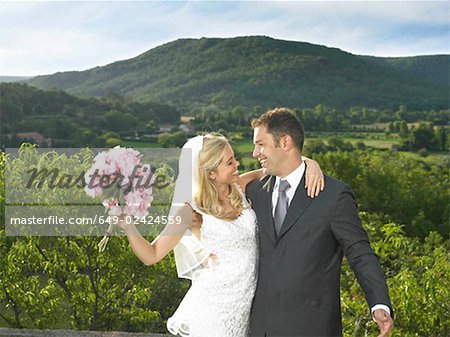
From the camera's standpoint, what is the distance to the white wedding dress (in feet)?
6.14

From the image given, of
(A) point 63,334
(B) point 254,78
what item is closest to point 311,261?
(A) point 63,334

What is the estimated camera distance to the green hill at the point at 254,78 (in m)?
27.5

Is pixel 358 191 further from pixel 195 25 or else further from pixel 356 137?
pixel 195 25

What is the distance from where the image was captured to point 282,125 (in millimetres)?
1821

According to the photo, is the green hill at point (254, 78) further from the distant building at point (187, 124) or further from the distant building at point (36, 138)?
the distant building at point (36, 138)

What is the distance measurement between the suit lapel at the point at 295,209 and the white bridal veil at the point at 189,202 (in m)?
0.31

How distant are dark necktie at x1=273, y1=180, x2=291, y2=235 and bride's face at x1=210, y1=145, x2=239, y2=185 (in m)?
0.15

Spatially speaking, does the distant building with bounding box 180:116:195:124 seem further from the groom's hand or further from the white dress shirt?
the groom's hand

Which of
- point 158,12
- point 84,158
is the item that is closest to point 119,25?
point 158,12

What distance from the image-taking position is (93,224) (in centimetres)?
396

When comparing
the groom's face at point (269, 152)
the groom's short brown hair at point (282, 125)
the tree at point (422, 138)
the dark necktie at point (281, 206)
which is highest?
the groom's short brown hair at point (282, 125)

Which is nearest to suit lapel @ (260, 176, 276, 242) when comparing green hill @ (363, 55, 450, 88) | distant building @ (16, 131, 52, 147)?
distant building @ (16, 131, 52, 147)

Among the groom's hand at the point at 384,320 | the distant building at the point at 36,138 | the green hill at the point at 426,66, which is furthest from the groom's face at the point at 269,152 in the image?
the green hill at the point at 426,66

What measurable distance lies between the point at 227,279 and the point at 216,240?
→ 0.40 ft
